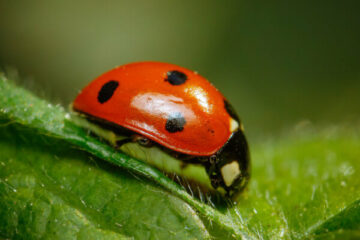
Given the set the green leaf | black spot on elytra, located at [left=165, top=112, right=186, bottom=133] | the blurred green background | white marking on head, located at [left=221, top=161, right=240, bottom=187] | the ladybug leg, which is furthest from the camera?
the blurred green background

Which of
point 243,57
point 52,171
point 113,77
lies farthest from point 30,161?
point 243,57

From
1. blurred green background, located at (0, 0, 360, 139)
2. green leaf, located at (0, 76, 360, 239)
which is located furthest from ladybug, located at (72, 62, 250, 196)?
blurred green background, located at (0, 0, 360, 139)

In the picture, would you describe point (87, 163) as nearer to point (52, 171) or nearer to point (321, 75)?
point (52, 171)

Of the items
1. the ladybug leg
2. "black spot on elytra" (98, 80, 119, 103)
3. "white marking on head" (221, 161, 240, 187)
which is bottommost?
"white marking on head" (221, 161, 240, 187)

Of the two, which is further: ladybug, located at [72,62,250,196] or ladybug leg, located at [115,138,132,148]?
ladybug, located at [72,62,250,196]

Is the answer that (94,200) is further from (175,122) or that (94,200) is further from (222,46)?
(222,46)

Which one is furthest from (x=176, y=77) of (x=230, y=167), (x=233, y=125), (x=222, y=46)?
(x=222, y=46)

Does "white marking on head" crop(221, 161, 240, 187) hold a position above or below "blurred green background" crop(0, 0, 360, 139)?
above

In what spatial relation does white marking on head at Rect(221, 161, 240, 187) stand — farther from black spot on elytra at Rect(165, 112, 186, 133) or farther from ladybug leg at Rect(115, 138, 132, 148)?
ladybug leg at Rect(115, 138, 132, 148)
